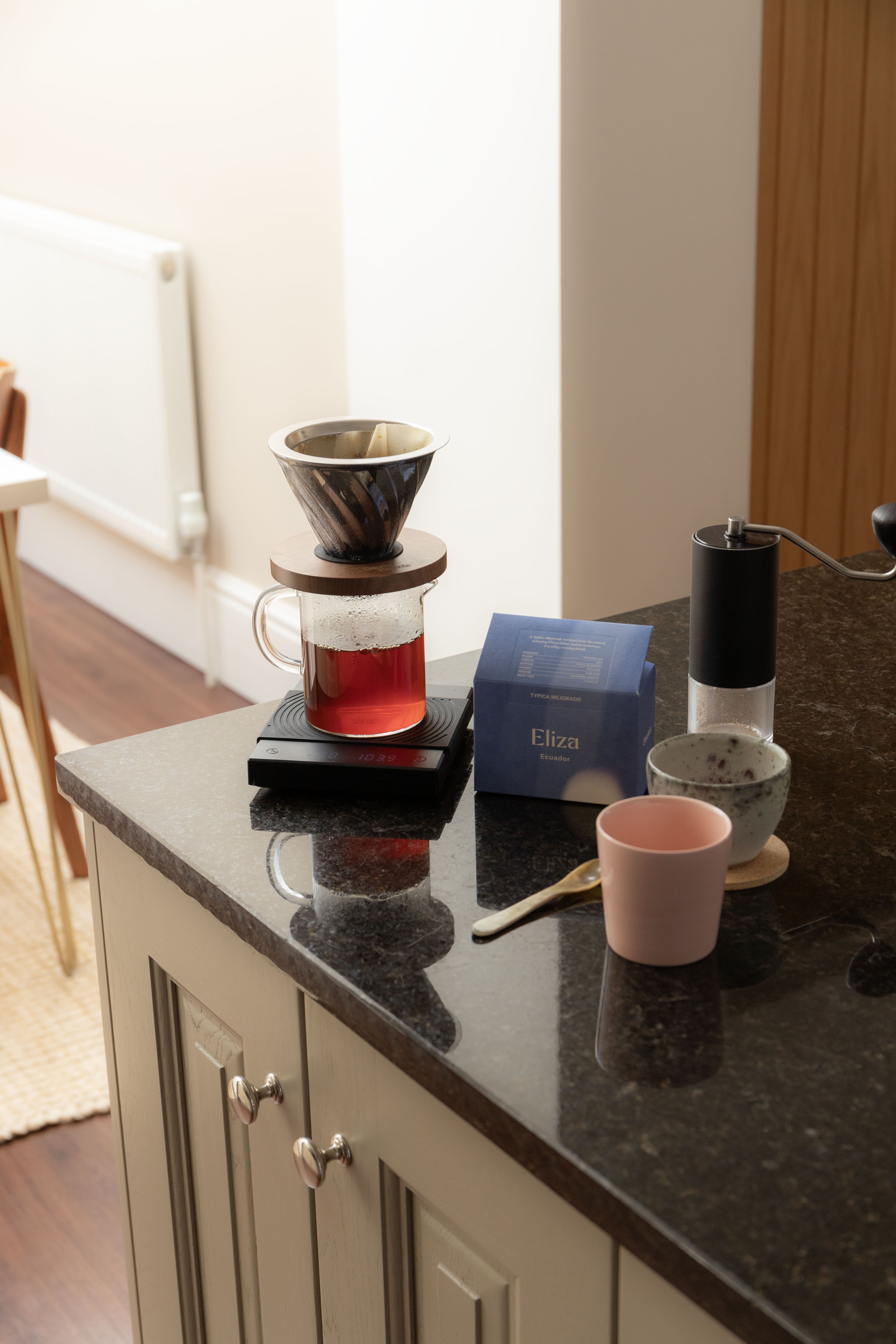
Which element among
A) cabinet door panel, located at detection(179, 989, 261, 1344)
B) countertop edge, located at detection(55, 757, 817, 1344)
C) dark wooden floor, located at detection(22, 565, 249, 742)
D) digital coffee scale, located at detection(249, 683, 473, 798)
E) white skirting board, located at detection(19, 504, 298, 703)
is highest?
digital coffee scale, located at detection(249, 683, 473, 798)

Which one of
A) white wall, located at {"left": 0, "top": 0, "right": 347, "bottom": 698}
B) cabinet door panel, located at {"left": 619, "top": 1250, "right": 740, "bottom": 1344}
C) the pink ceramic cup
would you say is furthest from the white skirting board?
cabinet door panel, located at {"left": 619, "top": 1250, "right": 740, "bottom": 1344}

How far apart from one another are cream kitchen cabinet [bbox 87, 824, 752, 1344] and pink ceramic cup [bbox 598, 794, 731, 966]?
0.44ft

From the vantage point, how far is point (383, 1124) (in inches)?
30.2

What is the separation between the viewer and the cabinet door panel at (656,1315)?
22.8 inches

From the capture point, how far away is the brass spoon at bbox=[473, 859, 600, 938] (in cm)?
77

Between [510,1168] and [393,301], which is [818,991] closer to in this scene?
[510,1168]

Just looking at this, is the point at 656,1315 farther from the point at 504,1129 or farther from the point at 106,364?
the point at 106,364

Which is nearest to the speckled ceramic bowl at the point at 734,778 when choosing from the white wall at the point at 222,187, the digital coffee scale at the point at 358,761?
the digital coffee scale at the point at 358,761

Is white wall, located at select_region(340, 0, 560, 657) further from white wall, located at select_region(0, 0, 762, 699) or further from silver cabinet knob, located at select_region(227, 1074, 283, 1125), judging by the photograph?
silver cabinet knob, located at select_region(227, 1074, 283, 1125)

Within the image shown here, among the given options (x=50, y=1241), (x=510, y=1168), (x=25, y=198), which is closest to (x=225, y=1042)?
(x=510, y=1168)

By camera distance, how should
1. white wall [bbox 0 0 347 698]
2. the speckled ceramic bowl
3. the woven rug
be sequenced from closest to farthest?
the speckled ceramic bowl, the woven rug, white wall [bbox 0 0 347 698]

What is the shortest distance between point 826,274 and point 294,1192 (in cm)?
197

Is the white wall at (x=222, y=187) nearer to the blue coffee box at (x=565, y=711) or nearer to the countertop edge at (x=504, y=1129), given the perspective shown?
the blue coffee box at (x=565, y=711)

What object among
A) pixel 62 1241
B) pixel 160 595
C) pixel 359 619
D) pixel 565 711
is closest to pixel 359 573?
pixel 359 619
